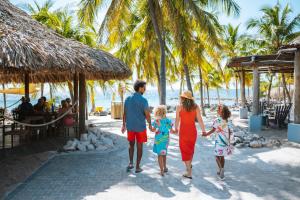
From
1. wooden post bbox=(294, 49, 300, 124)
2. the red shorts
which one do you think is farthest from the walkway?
wooden post bbox=(294, 49, 300, 124)

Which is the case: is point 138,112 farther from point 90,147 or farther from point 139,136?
point 90,147

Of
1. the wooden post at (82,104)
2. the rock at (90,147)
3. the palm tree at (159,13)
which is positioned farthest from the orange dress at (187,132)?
the palm tree at (159,13)

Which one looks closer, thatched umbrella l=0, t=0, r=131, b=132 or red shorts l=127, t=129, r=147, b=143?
red shorts l=127, t=129, r=147, b=143

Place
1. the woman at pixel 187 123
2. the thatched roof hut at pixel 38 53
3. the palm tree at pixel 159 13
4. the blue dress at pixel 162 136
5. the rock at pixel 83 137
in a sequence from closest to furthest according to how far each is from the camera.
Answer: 1. the woman at pixel 187 123
2. the blue dress at pixel 162 136
3. the thatched roof hut at pixel 38 53
4. the rock at pixel 83 137
5. the palm tree at pixel 159 13

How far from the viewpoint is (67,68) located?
6742mm

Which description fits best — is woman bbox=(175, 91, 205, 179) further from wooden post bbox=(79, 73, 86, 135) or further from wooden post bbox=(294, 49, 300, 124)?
wooden post bbox=(294, 49, 300, 124)

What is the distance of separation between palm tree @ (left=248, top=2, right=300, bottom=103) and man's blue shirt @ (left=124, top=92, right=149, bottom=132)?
17.4 m

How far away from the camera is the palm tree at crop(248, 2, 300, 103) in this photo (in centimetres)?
2050

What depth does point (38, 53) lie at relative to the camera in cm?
596

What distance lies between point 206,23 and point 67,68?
5787 millimetres

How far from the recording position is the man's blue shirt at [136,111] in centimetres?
536

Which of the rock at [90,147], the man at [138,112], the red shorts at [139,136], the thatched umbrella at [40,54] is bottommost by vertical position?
the rock at [90,147]

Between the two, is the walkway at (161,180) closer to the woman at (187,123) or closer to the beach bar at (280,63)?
the woman at (187,123)

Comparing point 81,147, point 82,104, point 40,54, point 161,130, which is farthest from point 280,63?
point 40,54
